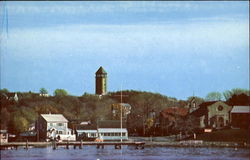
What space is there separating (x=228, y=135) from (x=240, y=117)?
0.95 m

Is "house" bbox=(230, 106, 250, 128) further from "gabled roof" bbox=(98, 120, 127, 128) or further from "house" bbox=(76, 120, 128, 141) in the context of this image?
"gabled roof" bbox=(98, 120, 127, 128)

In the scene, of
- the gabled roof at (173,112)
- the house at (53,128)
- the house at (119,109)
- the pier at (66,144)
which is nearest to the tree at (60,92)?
the house at (53,128)

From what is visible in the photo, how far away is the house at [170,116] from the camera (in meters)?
32.2

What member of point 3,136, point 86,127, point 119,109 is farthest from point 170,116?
point 3,136

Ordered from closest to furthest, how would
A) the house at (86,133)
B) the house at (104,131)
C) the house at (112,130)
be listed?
the house at (112,130) < the house at (104,131) < the house at (86,133)

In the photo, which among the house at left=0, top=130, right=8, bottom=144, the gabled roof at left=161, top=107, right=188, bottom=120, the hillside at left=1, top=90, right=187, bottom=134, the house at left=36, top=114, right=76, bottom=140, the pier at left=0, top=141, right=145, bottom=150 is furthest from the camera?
the gabled roof at left=161, top=107, right=188, bottom=120

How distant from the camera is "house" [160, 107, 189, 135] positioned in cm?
3225

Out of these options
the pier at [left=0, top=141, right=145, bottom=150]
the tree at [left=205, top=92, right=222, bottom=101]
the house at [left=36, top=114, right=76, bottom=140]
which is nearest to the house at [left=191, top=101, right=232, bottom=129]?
the tree at [left=205, top=92, right=222, bottom=101]

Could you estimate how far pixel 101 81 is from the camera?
77.8 feet

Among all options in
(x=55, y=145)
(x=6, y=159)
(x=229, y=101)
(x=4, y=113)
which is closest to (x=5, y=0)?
(x=6, y=159)

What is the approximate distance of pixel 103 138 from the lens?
3378 centimetres

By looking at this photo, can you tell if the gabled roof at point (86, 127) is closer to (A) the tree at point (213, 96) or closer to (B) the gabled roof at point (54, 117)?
(B) the gabled roof at point (54, 117)

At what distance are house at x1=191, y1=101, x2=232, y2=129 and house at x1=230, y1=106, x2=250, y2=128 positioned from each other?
1.51 feet

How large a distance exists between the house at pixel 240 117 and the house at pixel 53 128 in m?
7.27
